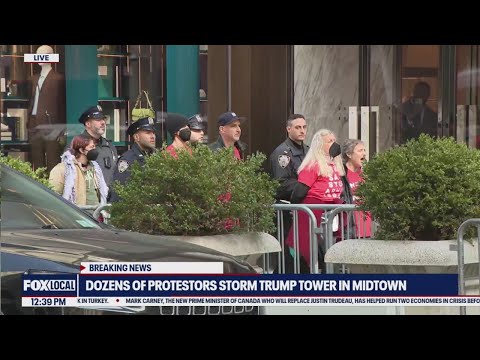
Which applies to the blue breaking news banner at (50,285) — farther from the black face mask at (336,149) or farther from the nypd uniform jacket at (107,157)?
the black face mask at (336,149)

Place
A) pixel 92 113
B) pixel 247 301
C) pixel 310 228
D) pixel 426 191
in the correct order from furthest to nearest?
pixel 310 228
pixel 92 113
pixel 426 191
pixel 247 301

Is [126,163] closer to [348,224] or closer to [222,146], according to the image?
[222,146]

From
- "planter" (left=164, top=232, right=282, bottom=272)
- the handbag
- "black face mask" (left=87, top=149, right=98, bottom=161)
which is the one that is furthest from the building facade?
"planter" (left=164, top=232, right=282, bottom=272)

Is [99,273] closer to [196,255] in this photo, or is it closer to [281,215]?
[196,255]

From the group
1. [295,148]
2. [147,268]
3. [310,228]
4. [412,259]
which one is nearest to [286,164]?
[295,148]

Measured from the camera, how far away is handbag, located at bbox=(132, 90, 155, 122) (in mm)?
9531

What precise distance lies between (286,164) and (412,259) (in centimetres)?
113

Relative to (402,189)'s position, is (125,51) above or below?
above

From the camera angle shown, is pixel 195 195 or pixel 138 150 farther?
pixel 138 150

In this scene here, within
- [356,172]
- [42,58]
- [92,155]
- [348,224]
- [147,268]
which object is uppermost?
[42,58]

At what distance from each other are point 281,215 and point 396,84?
1.00 metres

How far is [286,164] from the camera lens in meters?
9.89

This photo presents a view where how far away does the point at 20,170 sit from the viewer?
906 cm
